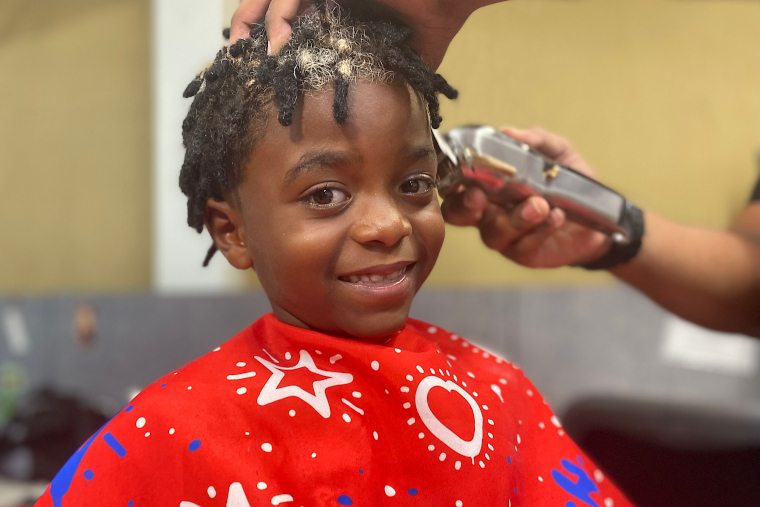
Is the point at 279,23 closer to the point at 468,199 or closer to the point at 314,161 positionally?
the point at 314,161

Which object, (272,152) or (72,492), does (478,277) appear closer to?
(272,152)

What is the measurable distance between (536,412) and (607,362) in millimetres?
901

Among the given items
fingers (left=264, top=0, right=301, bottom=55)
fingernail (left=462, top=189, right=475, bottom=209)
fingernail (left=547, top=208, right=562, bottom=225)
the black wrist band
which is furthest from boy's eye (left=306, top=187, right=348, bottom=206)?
the black wrist band

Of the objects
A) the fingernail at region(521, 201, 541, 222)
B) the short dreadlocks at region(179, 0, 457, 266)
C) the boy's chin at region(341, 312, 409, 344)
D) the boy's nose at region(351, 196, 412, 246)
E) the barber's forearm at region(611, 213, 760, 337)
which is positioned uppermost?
the short dreadlocks at region(179, 0, 457, 266)

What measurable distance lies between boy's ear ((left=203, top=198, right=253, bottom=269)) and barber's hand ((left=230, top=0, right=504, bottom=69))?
0.14m

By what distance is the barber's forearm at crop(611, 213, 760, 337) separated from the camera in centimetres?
86

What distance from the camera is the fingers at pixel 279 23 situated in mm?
429

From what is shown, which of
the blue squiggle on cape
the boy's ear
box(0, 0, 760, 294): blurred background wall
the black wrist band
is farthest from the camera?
the black wrist band

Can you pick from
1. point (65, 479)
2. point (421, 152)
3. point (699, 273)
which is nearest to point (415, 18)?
point (421, 152)

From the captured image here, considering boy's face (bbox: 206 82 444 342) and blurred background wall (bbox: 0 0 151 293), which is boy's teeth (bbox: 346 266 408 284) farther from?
blurred background wall (bbox: 0 0 151 293)

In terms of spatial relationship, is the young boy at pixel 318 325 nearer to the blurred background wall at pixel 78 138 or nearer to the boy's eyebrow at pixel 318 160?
the boy's eyebrow at pixel 318 160

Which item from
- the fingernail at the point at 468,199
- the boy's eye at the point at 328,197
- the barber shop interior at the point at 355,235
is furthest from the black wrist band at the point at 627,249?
the boy's eye at the point at 328,197

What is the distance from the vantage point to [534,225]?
2.32ft

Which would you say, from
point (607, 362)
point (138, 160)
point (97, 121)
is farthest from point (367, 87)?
point (607, 362)
